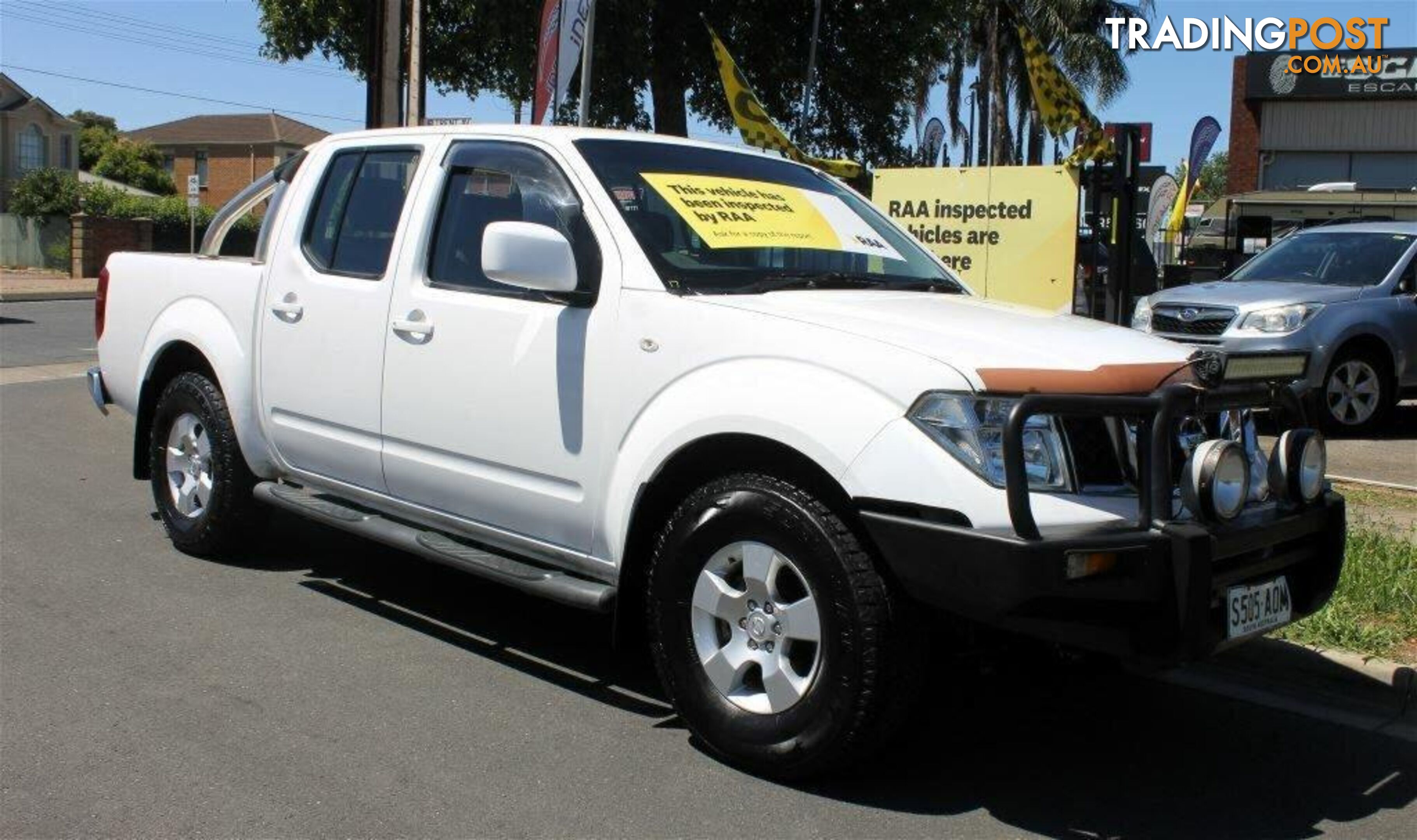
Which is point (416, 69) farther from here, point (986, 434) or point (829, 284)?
point (986, 434)

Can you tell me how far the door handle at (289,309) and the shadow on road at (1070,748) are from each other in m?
1.24

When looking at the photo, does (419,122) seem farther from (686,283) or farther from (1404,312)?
(686,283)

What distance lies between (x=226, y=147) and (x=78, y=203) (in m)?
26.5

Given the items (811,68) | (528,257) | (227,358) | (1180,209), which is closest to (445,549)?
(528,257)

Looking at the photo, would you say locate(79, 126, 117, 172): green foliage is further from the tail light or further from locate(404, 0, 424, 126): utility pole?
the tail light

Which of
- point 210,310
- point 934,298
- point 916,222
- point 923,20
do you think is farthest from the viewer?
point 923,20

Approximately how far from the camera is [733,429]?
13.2ft

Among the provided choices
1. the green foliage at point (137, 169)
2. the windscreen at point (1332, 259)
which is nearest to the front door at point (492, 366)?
the windscreen at point (1332, 259)

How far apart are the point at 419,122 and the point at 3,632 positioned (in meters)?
10.2

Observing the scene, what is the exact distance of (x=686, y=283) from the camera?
14.7ft

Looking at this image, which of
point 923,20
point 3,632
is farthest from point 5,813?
point 923,20

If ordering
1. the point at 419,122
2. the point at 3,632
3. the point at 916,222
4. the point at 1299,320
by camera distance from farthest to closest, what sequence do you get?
1. the point at 419,122
2. the point at 916,222
3. the point at 1299,320
4. the point at 3,632

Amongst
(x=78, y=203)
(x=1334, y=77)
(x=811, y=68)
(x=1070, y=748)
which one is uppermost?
(x=1334, y=77)

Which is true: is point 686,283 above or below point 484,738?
above
